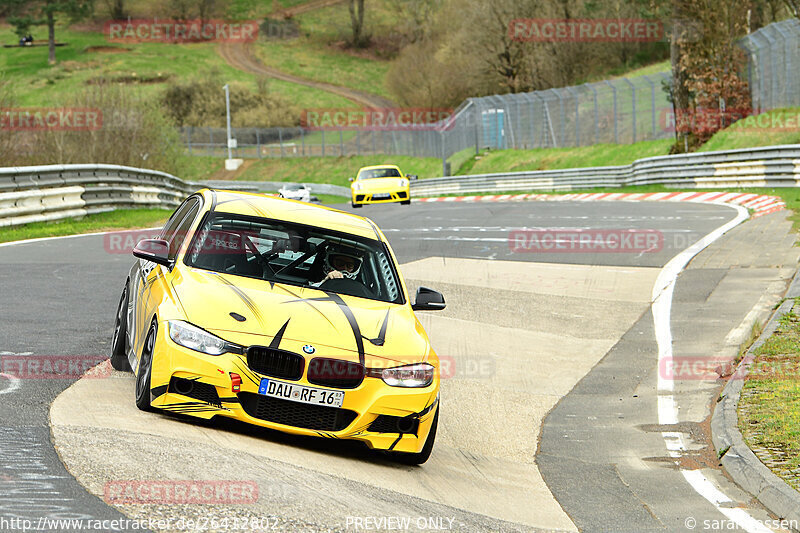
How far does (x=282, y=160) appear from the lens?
8075 cm

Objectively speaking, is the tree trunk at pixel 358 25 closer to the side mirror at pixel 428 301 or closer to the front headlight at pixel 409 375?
the side mirror at pixel 428 301

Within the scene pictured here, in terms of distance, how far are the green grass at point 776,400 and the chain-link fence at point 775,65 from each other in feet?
84.3

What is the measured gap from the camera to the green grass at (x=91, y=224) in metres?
19.3

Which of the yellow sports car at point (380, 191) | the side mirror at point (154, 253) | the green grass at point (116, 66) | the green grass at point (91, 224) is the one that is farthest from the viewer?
the green grass at point (116, 66)

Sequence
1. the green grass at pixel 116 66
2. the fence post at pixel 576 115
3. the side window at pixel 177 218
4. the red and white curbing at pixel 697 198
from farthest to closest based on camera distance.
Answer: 1. the green grass at pixel 116 66
2. the fence post at pixel 576 115
3. the red and white curbing at pixel 697 198
4. the side window at pixel 177 218

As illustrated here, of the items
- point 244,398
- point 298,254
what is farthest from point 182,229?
point 244,398

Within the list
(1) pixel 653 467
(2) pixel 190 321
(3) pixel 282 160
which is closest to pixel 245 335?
(2) pixel 190 321

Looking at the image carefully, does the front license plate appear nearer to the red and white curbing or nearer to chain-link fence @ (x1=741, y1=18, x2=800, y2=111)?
the red and white curbing

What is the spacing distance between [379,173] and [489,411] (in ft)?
87.2

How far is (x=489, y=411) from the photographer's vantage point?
9.38 metres

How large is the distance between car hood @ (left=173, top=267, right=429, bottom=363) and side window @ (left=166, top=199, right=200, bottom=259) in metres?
0.58

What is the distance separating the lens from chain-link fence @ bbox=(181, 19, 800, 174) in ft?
117

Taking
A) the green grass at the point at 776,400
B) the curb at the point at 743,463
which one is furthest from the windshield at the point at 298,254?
the green grass at the point at 776,400

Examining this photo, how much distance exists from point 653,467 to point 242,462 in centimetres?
336
